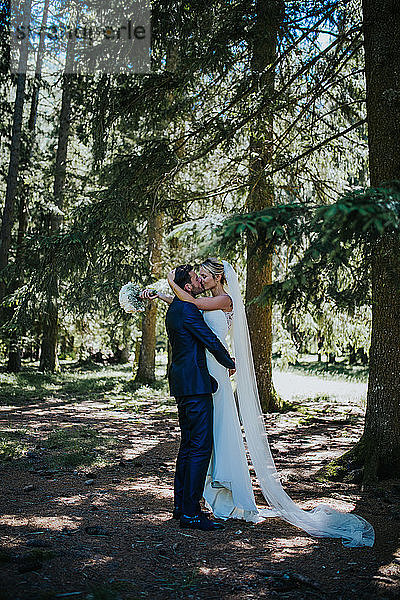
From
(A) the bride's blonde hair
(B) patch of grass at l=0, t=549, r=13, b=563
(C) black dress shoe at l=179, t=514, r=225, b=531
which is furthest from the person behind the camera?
(A) the bride's blonde hair

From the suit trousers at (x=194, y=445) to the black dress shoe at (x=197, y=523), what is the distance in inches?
4.5

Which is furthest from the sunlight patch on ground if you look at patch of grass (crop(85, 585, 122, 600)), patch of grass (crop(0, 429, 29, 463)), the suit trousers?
patch of grass (crop(85, 585, 122, 600))

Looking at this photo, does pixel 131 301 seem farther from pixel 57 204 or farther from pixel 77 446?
pixel 57 204

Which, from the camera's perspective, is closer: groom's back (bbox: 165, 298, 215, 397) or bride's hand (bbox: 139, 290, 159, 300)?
groom's back (bbox: 165, 298, 215, 397)

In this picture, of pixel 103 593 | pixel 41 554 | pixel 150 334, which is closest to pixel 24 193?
pixel 150 334

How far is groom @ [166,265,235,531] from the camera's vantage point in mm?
4934

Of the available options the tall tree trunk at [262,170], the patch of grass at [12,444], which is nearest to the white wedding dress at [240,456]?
the tall tree trunk at [262,170]

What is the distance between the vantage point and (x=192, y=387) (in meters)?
4.96

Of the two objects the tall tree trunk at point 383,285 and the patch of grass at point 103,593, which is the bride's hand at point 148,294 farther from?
the patch of grass at point 103,593

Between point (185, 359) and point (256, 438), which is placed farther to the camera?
point (256, 438)

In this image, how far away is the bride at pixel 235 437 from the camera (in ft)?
16.8

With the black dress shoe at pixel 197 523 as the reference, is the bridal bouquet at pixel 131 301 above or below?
above

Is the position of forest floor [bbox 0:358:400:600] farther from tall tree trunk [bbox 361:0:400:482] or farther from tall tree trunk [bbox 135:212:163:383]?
tall tree trunk [bbox 135:212:163:383]

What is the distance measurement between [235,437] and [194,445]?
511mm
